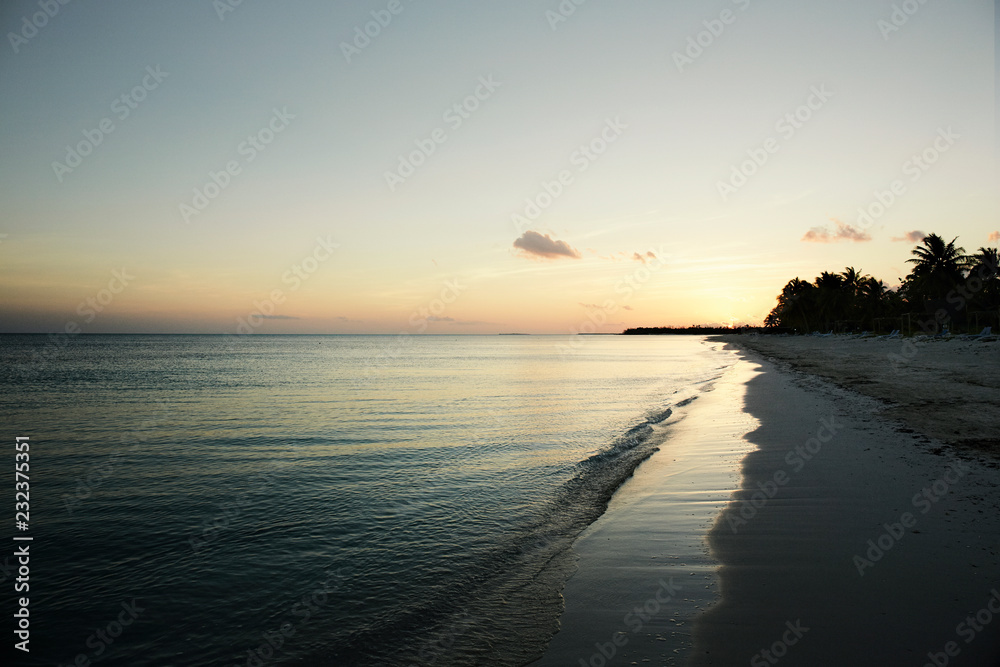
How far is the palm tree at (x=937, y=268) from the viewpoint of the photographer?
7206 cm

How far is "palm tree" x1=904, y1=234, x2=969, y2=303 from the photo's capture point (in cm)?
7206

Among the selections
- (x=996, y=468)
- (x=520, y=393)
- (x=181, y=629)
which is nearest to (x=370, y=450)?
(x=181, y=629)

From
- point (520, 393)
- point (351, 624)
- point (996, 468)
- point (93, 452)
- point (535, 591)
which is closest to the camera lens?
point (351, 624)

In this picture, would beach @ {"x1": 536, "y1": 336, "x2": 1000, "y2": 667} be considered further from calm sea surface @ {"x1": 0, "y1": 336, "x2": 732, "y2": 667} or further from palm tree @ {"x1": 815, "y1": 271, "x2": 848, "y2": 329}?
palm tree @ {"x1": 815, "y1": 271, "x2": 848, "y2": 329}

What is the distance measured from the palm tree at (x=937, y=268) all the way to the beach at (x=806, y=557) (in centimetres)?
7734

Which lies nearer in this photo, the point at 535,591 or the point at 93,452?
the point at 535,591

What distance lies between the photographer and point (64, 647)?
583cm

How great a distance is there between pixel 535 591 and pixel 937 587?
479 centimetres

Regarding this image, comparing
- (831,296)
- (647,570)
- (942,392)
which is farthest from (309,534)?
(831,296)

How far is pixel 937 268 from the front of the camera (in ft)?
239

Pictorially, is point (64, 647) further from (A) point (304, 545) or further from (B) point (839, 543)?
(B) point (839, 543)

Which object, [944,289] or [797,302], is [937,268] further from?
[797,302]

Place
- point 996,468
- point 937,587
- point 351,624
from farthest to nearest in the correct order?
point 996,468 → point 351,624 → point 937,587

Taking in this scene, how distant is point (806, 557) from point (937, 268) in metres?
90.9
